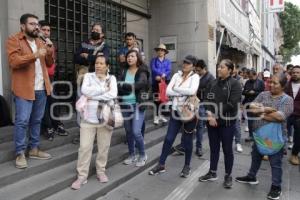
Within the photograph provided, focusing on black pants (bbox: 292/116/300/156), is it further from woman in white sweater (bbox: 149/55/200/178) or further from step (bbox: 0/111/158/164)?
step (bbox: 0/111/158/164)

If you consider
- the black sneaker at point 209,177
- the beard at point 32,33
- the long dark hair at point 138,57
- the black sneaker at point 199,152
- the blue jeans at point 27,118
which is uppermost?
the beard at point 32,33

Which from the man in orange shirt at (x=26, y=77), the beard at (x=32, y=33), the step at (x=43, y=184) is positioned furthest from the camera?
the beard at (x=32, y=33)

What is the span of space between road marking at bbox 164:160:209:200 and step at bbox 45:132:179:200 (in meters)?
0.73

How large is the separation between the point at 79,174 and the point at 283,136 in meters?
2.70

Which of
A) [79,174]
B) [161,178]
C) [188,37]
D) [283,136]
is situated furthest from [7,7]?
[188,37]

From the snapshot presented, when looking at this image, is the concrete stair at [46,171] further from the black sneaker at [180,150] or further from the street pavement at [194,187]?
the black sneaker at [180,150]

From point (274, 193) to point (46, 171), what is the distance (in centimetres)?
301

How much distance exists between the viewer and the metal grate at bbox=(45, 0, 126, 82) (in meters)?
7.22

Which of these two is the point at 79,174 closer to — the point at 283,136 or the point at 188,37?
the point at 283,136

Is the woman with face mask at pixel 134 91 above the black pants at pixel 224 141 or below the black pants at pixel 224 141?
above

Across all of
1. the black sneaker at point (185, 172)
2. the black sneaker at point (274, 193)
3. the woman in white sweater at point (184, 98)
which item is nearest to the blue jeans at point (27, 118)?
the woman in white sweater at point (184, 98)

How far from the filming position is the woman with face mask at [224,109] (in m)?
5.01

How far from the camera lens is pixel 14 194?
406 centimetres

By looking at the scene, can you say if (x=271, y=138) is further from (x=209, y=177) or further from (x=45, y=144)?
(x=45, y=144)
